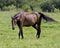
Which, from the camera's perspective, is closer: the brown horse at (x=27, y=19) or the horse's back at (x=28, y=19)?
the brown horse at (x=27, y=19)

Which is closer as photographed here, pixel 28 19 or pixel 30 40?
pixel 30 40

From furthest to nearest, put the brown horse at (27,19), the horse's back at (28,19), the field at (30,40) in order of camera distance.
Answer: the horse's back at (28,19) → the brown horse at (27,19) → the field at (30,40)

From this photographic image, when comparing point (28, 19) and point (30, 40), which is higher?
point (28, 19)

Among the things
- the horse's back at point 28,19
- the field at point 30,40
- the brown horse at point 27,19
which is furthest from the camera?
the horse's back at point 28,19

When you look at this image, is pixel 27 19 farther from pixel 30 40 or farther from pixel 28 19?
pixel 30 40

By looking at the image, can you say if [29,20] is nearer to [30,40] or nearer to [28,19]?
[28,19]

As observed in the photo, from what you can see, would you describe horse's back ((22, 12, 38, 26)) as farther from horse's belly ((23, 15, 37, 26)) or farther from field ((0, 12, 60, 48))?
field ((0, 12, 60, 48))

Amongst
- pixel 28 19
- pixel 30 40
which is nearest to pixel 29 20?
pixel 28 19

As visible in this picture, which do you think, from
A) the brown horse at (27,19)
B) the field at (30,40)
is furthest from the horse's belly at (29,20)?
the field at (30,40)

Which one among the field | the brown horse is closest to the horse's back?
the brown horse

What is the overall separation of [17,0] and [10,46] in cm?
7703

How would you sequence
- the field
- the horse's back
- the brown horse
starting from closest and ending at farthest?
1. the field
2. the brown horse
3. the horse's back

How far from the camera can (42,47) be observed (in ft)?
34.0

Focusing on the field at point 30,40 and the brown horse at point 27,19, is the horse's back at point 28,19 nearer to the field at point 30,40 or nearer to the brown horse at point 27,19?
the brown horse at point 27,19
